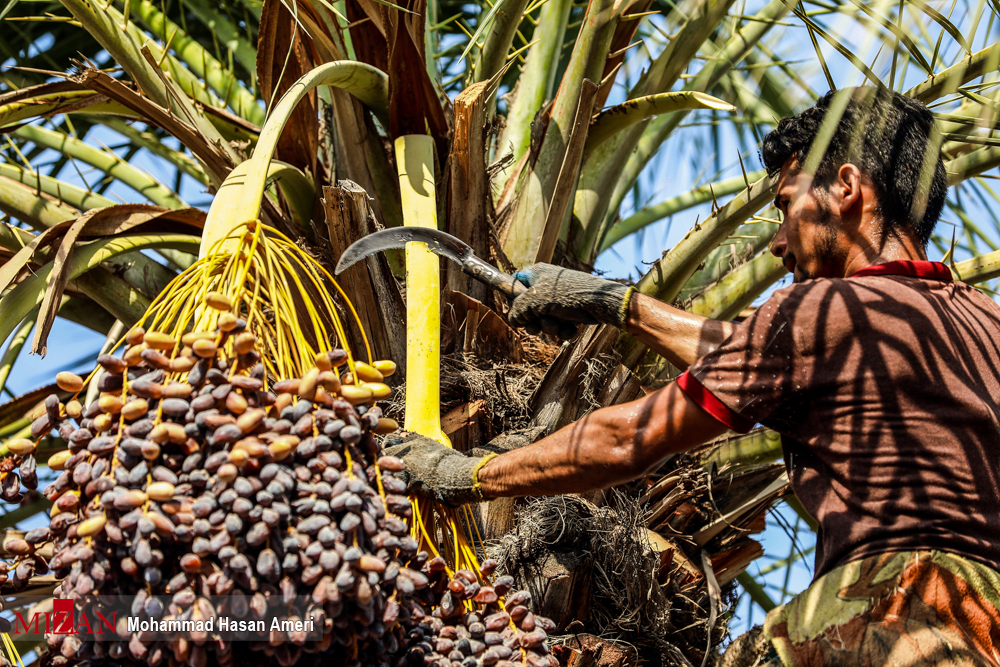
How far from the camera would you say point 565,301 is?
1.85 meters

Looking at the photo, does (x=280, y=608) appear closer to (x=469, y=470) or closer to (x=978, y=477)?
(x=469, y=470)

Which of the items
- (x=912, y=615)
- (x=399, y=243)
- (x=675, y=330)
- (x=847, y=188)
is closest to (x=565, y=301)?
(x=675, y=330)

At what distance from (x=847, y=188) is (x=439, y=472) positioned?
951mm

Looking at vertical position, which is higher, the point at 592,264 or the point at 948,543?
the point at 592,264

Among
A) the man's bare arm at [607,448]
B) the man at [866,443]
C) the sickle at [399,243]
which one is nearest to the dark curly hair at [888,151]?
the man at [866,443]

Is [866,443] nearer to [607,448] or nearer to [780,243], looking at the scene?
[607,448]

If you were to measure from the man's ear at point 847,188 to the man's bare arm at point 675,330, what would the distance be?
322 millimetres

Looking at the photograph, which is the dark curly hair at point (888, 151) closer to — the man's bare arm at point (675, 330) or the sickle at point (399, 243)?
the man's bare arm at point (675, 330)

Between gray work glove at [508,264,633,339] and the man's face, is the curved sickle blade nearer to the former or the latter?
gray work glove at [508,264,633,339]

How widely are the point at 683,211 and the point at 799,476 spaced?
2.10 m

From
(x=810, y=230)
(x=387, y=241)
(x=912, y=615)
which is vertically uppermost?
(x=387, y=241)

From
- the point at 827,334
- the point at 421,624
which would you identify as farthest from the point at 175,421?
the point at 827,334

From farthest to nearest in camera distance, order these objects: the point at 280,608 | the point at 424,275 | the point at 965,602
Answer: the point at 424,275 < the point at 965,602 < the point at 280,608

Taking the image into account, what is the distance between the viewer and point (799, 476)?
147 cm
